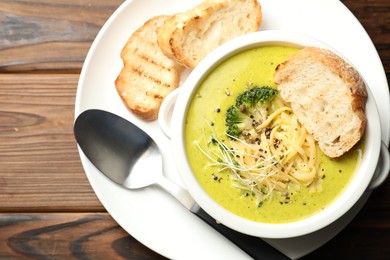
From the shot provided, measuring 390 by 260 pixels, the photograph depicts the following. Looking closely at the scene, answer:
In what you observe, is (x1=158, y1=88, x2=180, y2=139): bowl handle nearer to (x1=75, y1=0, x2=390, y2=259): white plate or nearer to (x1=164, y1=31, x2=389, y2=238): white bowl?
(x1=164, y1=31, x2=389, y2=238): white bowl

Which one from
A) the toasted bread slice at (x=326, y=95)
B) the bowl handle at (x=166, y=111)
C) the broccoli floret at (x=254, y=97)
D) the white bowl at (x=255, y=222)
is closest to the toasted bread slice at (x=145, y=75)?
the bowl handle at (x=166, y=111)

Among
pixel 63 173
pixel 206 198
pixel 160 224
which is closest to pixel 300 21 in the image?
pixel 206 198

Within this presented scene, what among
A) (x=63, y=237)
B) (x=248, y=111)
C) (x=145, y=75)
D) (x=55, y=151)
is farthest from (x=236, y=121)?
(x=63, y=237)

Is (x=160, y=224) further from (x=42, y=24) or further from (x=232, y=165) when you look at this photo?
(x=42, y=24)

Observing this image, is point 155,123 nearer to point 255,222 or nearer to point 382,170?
point 255,222

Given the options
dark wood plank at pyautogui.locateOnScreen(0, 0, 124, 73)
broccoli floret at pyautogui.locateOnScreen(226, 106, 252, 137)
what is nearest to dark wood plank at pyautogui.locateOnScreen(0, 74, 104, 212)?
dark wood plank at pyautogui.locateOnScreen(0, 0, 124, 73)
